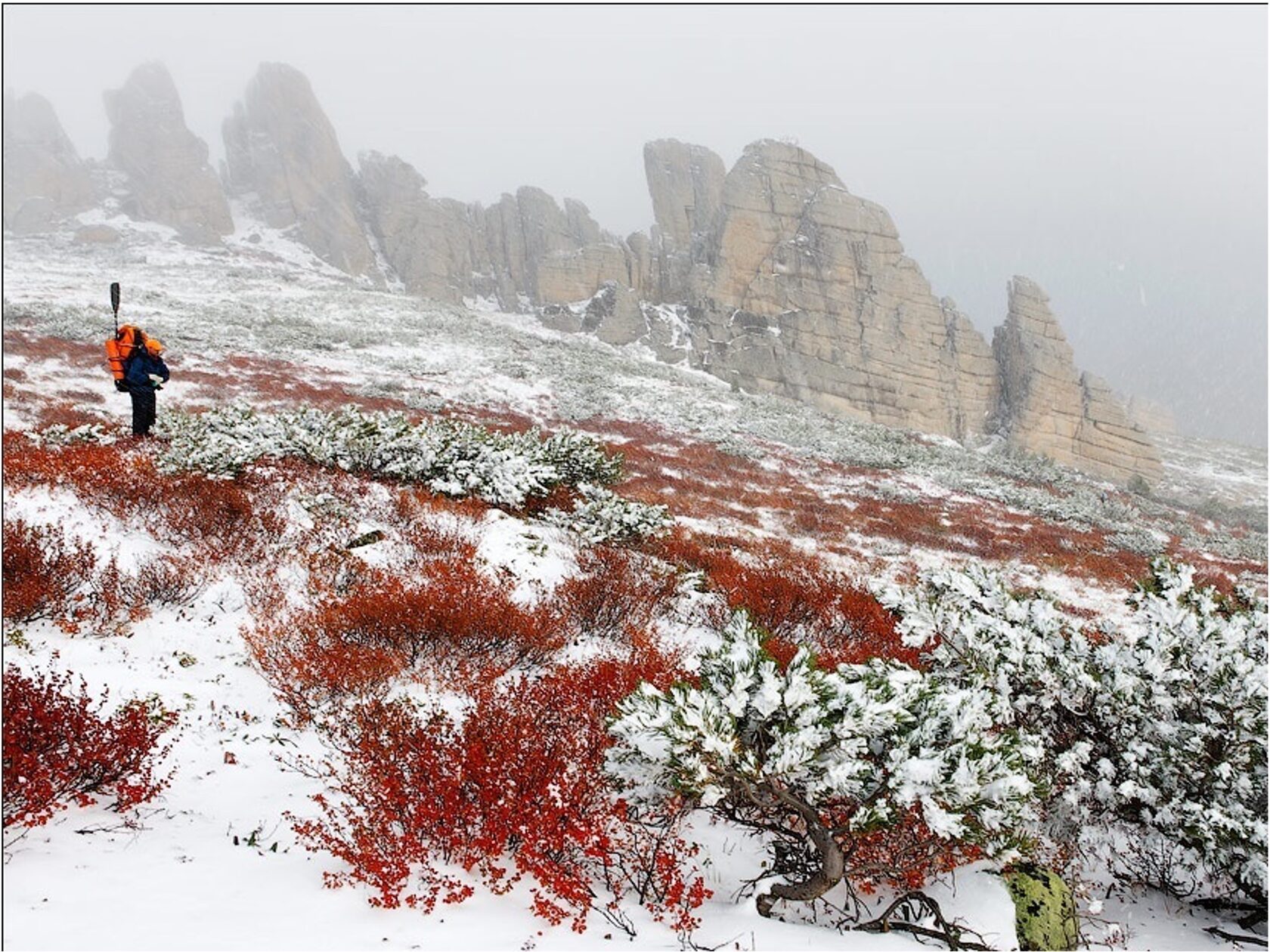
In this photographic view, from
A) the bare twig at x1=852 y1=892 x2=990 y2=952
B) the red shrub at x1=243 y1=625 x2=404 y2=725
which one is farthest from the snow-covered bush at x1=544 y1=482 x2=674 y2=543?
the bare twig at x1=852 y1=892 x2=990 y2=952

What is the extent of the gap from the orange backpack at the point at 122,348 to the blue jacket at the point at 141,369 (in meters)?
0.07

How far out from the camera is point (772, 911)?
3744mm

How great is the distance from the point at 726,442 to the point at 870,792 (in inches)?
948

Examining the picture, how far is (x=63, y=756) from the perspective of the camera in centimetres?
360

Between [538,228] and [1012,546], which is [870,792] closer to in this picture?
[1012,546]

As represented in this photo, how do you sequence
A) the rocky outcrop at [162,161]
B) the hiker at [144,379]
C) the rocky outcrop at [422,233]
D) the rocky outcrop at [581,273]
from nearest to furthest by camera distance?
the hiker at [144,379]
the rocky outcrop at [581,273]
the rocky outcrop at [162,161]
the rocky outcrop at [422,233]

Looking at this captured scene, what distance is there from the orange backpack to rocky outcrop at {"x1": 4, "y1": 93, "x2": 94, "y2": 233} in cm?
9236

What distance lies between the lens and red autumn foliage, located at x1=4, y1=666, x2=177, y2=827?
336 cm

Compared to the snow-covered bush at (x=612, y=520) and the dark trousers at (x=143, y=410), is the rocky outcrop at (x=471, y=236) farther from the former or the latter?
the snow-covered bush at (x=612, y=520)

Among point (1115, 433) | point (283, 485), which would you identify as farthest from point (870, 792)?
point (1115, 433)

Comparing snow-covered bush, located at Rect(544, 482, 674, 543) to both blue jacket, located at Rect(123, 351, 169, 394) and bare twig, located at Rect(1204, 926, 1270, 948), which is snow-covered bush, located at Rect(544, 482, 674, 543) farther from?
bare twig, located at Rect(1204, 926, 1270, 948)

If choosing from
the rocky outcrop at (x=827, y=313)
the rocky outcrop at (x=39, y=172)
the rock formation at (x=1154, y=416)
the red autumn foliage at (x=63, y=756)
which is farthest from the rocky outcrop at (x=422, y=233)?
the rock formation at (x=1154, y=416)

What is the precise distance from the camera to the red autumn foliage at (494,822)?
3.50 meters

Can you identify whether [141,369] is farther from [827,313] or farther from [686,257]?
[686,257]
